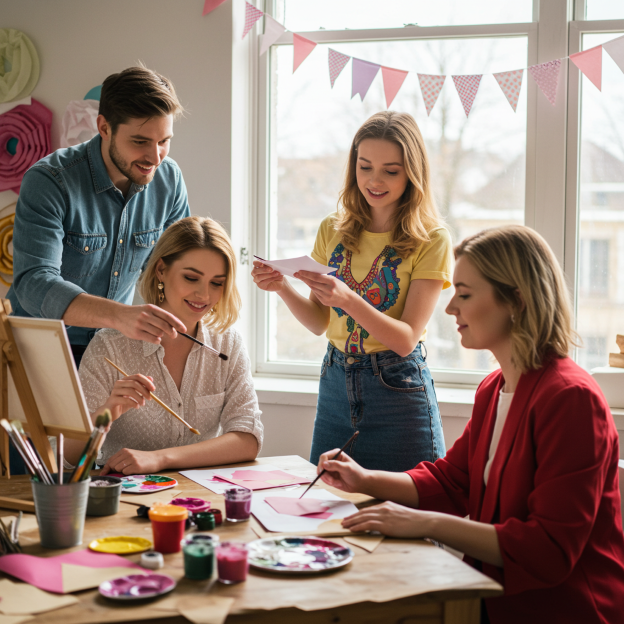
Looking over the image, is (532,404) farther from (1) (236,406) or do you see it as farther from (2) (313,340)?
(2) (313,340)

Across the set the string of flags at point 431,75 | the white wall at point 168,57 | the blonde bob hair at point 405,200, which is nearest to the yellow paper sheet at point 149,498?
the blonde bob hair at point 405,200

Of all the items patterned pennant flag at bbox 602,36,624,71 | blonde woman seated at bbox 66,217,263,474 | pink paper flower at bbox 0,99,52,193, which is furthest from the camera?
pink paper flower at bbox 0,99,52,193

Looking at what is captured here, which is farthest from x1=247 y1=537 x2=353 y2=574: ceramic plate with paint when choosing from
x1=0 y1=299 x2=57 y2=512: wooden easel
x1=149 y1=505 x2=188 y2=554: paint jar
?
x1=0 y1=299 x2=57 y2=512: wooden easel

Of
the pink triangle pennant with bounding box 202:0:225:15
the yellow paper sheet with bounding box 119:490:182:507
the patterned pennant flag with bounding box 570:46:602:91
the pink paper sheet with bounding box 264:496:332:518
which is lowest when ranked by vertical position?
the pink paper sheet with bounding box 264:496:332:518

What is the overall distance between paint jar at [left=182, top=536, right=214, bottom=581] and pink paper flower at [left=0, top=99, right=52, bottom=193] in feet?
8.01

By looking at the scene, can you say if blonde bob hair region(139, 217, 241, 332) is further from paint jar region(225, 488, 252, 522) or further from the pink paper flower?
the pink paper flower

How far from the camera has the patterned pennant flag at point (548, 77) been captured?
2617 millimetres

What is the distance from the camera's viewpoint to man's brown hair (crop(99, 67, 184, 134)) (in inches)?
76.1

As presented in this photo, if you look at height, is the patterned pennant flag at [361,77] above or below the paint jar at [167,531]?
above

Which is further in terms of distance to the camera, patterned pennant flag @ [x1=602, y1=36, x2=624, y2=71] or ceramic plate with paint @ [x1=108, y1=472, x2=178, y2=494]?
patterned pennant flag @ [x1=602, y1=36, x2=624, y2=71]

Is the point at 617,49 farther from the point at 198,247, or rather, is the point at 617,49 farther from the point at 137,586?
the point at 137,586

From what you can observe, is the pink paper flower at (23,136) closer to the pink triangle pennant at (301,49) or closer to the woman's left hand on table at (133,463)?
the pink triangle pennant at (301,49)

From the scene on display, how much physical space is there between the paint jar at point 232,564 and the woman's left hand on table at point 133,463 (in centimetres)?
62

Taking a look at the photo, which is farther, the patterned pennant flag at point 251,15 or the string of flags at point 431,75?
the patterned pennant flag at point 251,15
